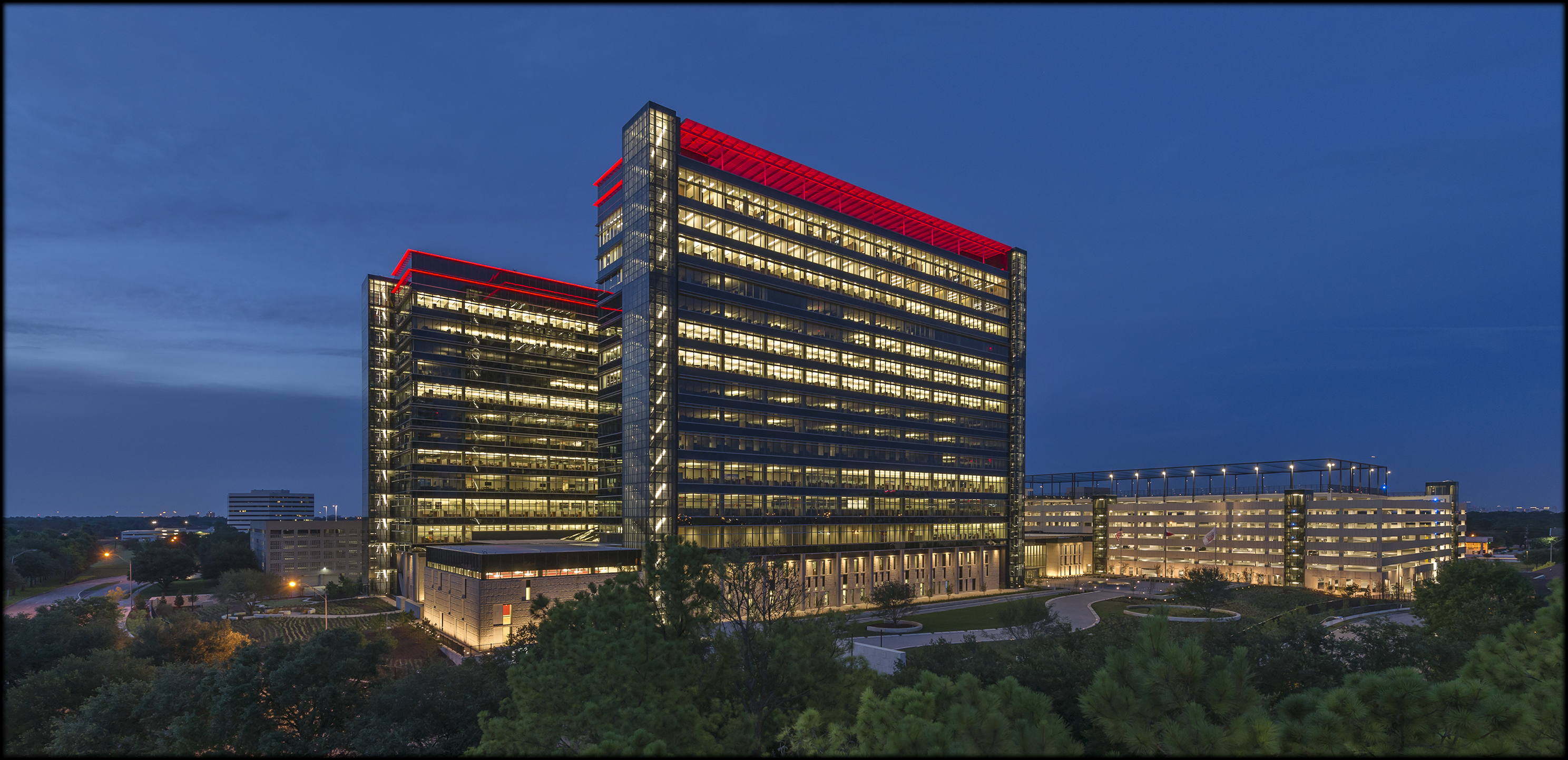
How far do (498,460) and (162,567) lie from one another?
73668 millimetres

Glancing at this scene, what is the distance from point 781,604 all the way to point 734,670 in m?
12.3

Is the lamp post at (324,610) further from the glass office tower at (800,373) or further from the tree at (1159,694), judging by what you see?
the tree at (1159,694)

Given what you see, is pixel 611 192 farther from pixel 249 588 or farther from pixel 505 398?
pixel 249 588

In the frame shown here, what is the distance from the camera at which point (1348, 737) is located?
21.0m

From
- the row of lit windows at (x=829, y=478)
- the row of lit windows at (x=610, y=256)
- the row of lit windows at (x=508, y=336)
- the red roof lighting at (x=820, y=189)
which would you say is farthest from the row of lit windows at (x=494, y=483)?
the red roof lighting at (x=820, y=189)

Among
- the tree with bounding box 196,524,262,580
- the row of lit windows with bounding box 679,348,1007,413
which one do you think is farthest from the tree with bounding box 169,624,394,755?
the tree with bounding box 196,524,262,580

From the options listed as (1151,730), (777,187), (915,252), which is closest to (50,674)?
(1151,730)

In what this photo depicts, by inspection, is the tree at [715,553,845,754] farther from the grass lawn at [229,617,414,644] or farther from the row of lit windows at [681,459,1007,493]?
the row of lit windows at [681,459,1007,493]

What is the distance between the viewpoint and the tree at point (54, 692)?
2090 inches

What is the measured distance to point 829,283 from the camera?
405 feet

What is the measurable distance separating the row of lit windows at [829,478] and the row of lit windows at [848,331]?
1984cm

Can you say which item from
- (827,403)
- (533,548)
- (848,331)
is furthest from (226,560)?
(848,331)

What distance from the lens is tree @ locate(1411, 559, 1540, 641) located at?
66.9m

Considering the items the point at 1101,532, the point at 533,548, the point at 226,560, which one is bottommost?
the point at 226,560
